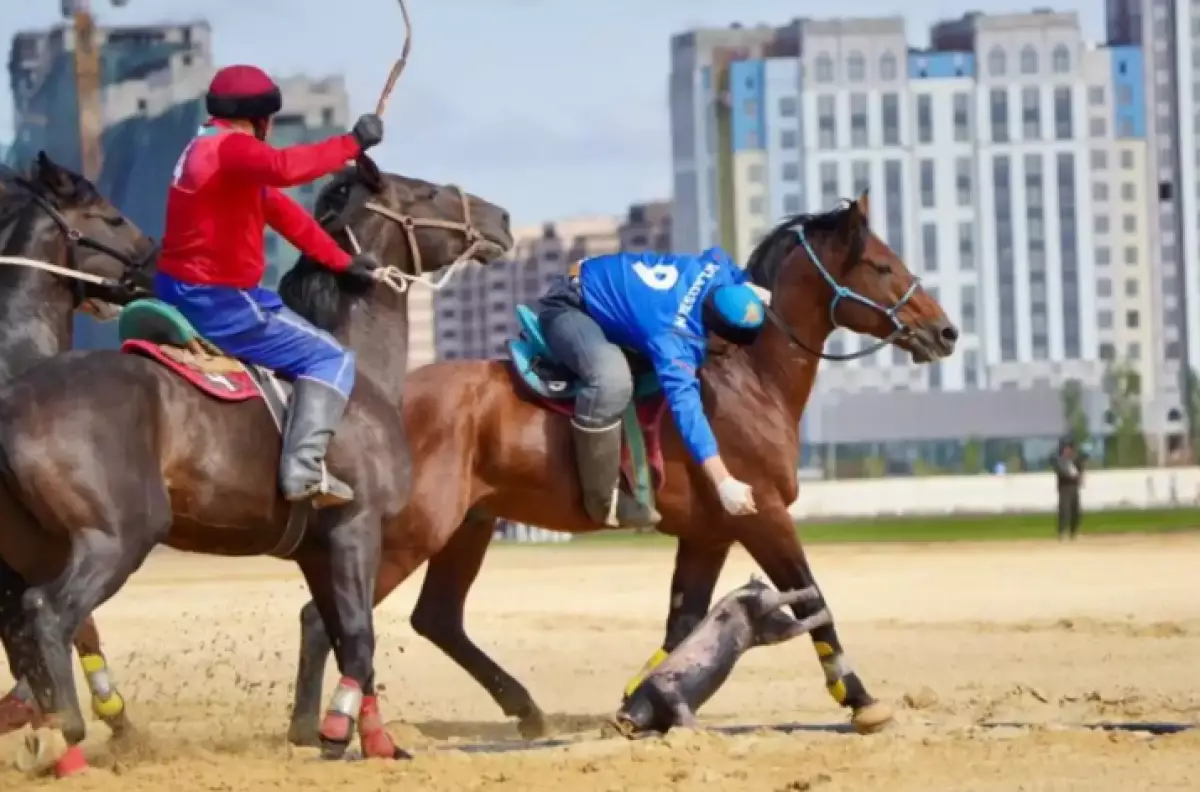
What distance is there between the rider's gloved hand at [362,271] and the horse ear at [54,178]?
131 cm

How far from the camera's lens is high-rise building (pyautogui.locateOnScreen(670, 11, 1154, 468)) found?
134m

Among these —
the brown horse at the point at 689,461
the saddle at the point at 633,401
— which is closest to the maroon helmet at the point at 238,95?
the brown horse at the point at 689,461

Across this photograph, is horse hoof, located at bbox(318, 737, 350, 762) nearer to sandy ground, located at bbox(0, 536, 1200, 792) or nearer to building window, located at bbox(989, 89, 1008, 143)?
sandy ground, located at bbox(0, 536, 1200, 792)

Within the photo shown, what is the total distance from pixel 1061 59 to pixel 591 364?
424 feet

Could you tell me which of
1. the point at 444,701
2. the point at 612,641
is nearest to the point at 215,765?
the point at 444,701

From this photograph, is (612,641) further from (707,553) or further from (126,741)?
(126,741)

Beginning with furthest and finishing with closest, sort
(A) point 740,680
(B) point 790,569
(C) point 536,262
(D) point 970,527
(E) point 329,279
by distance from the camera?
(C) point 536,262 → (D) point 970,527 → (A) point 740,680 → (B) point 790,569 → (E) point 329,279

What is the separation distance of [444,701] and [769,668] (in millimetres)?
2506

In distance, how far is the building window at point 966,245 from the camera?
134125 millimetres

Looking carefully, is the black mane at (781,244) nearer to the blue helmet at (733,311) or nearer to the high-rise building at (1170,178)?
the blue helmet at (733,311)

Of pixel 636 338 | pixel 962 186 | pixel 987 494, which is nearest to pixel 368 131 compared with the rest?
pixel 636 338

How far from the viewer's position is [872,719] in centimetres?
1059

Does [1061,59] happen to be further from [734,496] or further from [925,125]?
[734,496]

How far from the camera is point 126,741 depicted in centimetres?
1017
